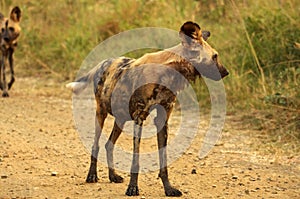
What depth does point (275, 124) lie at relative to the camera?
768 centimetres

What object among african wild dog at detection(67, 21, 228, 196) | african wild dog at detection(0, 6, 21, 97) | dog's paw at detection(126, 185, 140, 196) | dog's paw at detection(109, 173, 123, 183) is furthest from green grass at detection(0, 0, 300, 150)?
dog's paw at detection(126, 185, 140, 196)

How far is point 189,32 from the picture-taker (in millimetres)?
4938

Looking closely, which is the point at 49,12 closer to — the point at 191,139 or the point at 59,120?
the point at 59,120

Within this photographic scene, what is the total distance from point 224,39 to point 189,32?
4.73m

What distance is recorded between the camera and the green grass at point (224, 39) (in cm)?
797

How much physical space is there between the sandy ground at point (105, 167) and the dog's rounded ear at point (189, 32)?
1.08m

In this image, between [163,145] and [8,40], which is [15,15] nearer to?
[8,40]

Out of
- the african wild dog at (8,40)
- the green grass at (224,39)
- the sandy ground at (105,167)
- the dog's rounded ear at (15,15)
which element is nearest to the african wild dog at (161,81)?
the sandy ground at (105,167)

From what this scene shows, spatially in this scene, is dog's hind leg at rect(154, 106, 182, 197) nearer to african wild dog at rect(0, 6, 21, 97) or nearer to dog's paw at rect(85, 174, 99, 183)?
dog's paw at rect(85, 174, 99, 183)

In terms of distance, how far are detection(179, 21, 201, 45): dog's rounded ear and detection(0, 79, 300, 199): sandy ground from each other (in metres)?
1.08

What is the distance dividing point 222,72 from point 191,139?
243cm

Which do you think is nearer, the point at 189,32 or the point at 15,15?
the point at 189,32

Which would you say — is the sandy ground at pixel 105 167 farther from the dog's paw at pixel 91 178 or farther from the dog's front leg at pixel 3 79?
the dog's front leg at pixel 3 79

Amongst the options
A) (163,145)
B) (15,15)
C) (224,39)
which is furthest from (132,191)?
(15,15)
